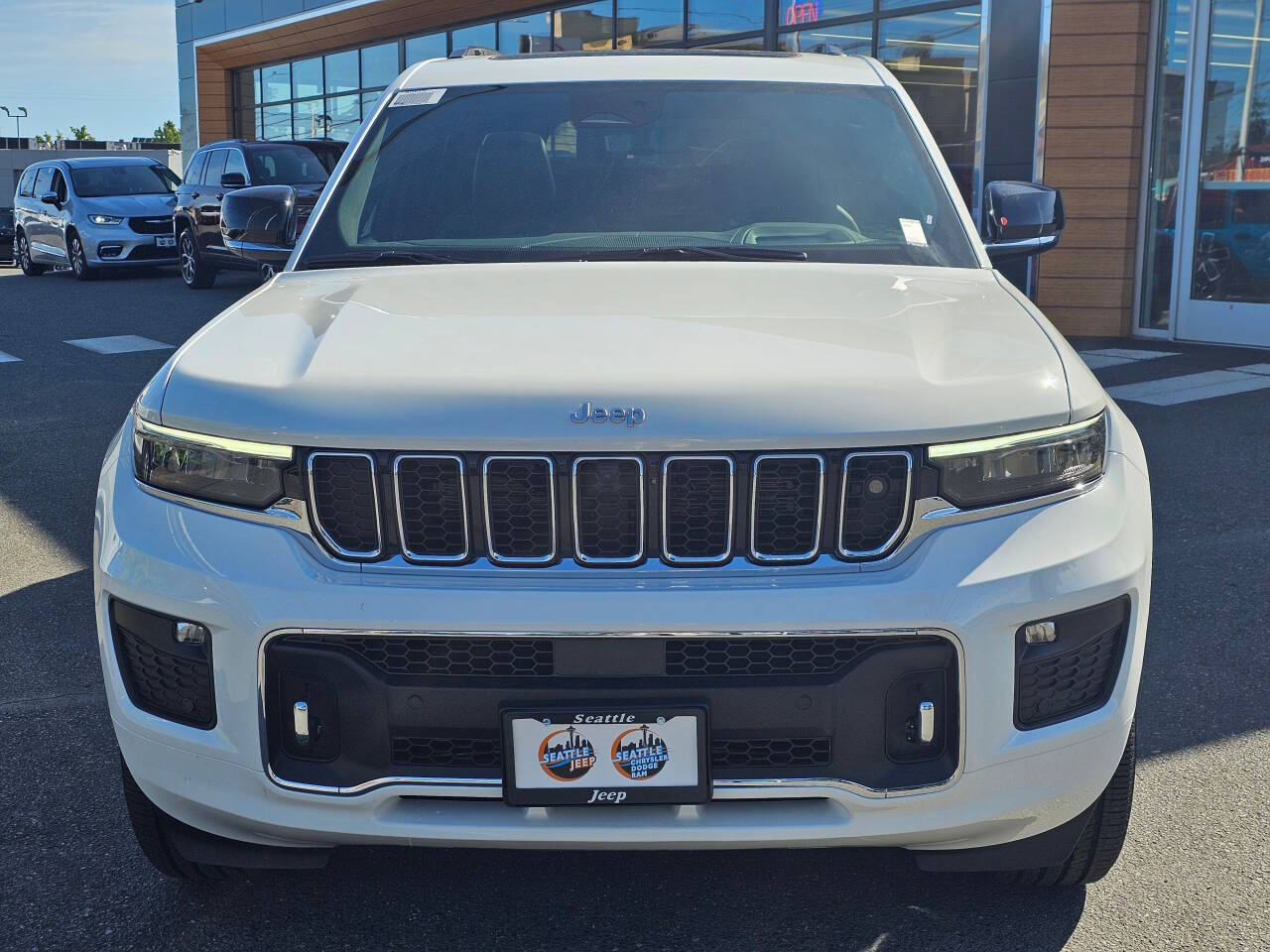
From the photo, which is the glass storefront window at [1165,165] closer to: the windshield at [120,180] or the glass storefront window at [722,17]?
the glass storefront window at [722,17]

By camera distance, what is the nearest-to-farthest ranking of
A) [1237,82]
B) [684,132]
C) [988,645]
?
[988,645] < [684,132] < [1237,82]

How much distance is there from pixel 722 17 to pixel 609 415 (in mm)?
13835

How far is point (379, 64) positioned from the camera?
2288cm

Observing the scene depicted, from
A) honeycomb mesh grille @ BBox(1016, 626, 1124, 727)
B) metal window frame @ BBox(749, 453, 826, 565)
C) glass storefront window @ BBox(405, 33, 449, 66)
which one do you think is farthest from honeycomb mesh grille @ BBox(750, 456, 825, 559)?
glass storefront window @ BBox(405, 33, 449, 66)

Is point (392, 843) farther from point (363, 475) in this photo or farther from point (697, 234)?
point (697, 234)

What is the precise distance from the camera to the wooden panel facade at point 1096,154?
429 inches

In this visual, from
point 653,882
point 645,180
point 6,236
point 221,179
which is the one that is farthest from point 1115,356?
point 6,236

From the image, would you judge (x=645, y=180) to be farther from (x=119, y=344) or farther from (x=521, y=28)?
(x=521, y=28)

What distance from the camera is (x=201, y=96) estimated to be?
2812cm

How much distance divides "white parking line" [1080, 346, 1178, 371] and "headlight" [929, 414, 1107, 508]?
312 inches

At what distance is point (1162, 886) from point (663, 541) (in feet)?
4.40

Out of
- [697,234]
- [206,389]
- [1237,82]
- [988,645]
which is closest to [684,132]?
[697,234]

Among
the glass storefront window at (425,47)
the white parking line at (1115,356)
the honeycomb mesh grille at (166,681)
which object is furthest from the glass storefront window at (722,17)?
the honeycomb mesh grille at (166,681)

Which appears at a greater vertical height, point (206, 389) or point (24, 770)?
point (206, 389)
